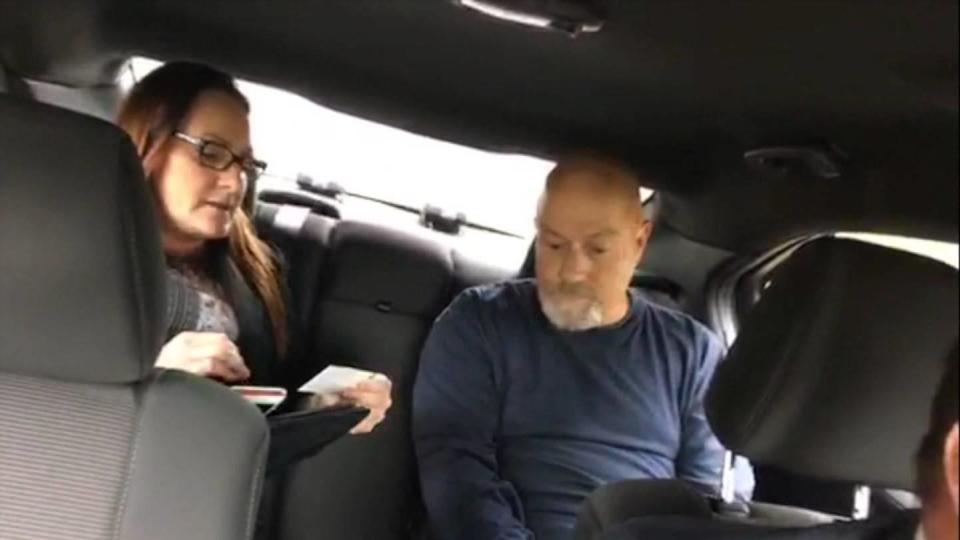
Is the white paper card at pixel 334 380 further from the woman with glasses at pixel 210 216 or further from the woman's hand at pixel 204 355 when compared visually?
the woman's hand at pixel 204 355

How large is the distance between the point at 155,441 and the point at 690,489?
1.68 ft

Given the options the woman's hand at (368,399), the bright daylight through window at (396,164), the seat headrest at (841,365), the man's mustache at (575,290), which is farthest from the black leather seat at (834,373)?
the woman's hand at (368,399)

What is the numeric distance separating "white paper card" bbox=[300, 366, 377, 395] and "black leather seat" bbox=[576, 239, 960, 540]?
1.73ft

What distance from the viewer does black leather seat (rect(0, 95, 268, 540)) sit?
5.15ft

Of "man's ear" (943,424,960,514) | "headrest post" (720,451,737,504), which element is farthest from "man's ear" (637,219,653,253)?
"man's ear" (943,424,960,514)

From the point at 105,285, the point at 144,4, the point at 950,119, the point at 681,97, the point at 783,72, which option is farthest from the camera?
the point at 144,4

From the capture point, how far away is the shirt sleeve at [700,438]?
158 cm

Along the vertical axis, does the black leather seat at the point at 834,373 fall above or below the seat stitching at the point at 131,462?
above

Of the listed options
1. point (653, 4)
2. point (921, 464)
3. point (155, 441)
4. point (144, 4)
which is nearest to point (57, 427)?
point (155, 441)

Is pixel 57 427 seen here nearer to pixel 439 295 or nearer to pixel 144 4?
pixel 144 4

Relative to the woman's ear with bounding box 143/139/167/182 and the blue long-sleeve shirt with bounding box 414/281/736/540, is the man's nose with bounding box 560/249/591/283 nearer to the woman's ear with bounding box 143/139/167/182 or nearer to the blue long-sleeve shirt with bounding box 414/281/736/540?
the blue long-sleeve shirt with bounding box 414/281/736/540

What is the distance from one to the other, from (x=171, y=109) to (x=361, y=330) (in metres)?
0.58

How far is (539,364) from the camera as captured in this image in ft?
5.52

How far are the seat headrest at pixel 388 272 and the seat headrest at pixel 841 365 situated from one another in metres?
0.93
